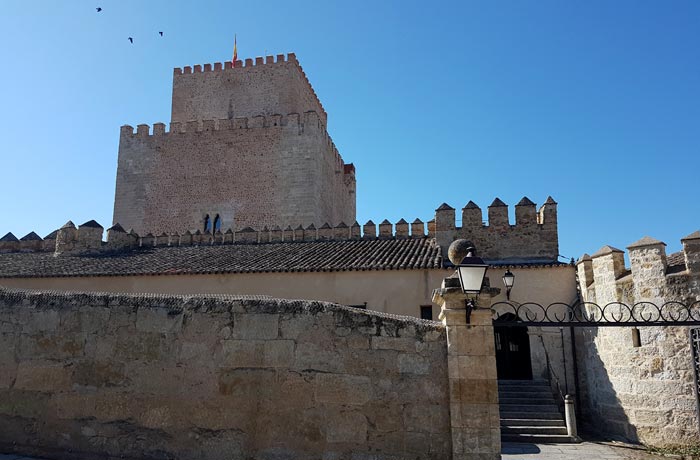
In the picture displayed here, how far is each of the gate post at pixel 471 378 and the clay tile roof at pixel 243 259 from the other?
8664mm

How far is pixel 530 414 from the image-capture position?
1194cm

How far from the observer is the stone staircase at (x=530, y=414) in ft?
36.4

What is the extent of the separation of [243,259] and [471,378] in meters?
12.1

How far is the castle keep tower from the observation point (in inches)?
987

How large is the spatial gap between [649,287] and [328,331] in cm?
803

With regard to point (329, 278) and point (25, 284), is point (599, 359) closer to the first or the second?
point (329, 278)

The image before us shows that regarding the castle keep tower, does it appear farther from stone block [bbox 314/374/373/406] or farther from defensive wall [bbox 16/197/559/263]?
stone block [bbox 314/374/373/406]

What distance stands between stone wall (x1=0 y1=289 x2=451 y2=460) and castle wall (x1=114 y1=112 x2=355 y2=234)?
1880cm

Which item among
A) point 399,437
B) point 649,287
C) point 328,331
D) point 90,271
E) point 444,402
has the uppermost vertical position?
point 90,271

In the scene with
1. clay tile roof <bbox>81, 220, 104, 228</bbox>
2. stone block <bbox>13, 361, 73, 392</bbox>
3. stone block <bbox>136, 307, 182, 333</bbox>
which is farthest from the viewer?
clay tile roof <bbox>81, 220, 104, 228</bbox>

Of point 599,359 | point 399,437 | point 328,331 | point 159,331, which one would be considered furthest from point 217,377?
point 599,359

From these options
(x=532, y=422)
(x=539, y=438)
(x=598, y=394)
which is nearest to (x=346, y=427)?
(x=539, y=438)

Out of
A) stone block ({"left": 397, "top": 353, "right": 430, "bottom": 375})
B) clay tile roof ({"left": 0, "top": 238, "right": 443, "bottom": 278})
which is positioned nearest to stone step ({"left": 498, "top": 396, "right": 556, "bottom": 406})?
clay tile roof ({"left": 0, "top": 238, "right": 443, "bottom": 278})

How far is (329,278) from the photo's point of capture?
14391mm
